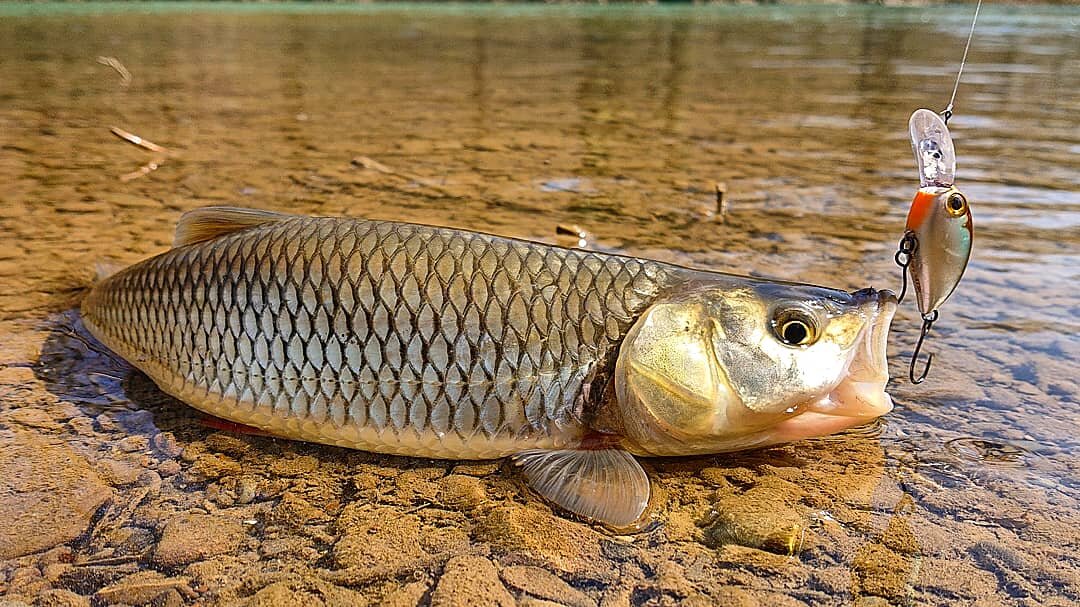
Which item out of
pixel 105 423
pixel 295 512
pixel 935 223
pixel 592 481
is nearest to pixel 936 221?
pixel 935 223

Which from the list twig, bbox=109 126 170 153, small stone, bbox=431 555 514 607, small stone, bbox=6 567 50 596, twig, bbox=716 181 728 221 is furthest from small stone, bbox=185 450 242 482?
twig, bbox=109 126 170 153

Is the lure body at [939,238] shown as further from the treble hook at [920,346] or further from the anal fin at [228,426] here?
the anal fin at [228,426]

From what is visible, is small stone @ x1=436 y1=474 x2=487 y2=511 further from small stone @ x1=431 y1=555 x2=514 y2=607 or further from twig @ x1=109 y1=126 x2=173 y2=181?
twig @ x1=109 y1=126 x2=173 y2=181

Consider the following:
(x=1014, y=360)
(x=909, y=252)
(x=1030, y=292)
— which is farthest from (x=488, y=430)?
(x=1030, y=292)

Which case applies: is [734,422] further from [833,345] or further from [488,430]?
[488,430]

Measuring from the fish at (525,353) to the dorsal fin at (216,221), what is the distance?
0.19 m

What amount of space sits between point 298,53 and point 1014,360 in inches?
775

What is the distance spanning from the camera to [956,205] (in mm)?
2680

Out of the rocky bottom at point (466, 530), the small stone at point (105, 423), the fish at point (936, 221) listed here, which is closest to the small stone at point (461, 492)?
the rocky bottom at point (466, 530)

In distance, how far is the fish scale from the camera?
8.59ft

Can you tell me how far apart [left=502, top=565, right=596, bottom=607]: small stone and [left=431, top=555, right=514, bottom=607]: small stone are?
41 millimetres

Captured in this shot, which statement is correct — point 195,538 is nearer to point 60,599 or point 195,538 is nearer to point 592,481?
point 60,599

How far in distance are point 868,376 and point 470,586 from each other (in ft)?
4.48

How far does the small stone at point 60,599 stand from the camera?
211 centimetres
